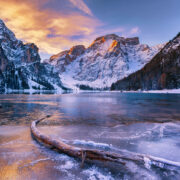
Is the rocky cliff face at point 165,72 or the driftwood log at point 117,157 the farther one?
the rocky cliff face at point 165,72

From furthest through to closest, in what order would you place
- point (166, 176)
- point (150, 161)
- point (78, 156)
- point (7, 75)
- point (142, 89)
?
point (7, 75) → point (142, 89) → point (78, 156) → point (150, 161) → point (166, 176)

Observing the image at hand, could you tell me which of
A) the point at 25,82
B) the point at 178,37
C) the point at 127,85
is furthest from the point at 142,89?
the point at 25,82

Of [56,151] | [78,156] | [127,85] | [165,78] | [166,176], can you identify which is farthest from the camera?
[127,85]

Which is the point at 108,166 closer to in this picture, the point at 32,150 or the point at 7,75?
the point at 32,150

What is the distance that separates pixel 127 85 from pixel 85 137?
188 meters

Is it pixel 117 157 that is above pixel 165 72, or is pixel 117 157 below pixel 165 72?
below

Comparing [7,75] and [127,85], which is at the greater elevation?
[7,75]

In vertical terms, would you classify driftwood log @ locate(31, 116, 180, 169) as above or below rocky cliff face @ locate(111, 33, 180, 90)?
below

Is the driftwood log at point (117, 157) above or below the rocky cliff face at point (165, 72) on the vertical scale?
below

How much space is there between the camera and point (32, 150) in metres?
5.77

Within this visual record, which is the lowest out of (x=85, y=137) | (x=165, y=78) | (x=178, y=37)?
(x=85, y=137)

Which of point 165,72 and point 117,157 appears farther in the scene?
point 165,72

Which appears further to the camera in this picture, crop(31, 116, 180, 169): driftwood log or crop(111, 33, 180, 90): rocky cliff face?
crop(111, 33, 180, 90): rocky cliff face

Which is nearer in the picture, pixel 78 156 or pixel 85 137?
pixel 78 156
